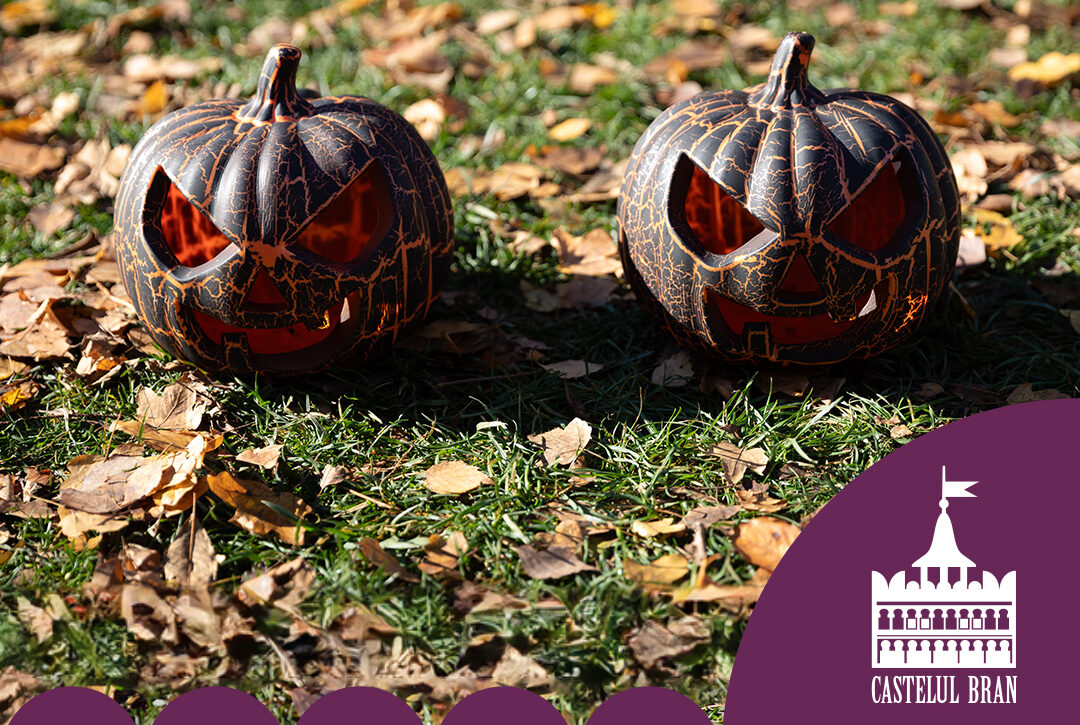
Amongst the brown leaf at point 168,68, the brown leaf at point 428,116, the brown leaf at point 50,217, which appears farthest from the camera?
the brown leaf at point 168,68

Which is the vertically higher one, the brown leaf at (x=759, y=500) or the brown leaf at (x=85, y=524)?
the brown leaf at (x=85, y=524)

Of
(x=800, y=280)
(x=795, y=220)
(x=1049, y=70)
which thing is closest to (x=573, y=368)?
(x=800, y=280)

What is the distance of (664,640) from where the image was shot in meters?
2.58

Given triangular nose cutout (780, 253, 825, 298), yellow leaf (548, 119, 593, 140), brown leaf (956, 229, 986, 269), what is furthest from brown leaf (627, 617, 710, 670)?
yellow leaf (548, 119, 593, 140)

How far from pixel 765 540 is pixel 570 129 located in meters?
2.85

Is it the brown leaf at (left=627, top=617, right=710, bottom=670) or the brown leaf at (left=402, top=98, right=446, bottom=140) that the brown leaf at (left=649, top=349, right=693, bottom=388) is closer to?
the brown leaf at (left=627, top=617, right=710, bottom=670)

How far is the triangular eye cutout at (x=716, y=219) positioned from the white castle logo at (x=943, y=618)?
1364mm

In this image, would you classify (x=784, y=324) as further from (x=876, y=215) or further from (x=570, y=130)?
(x=570, y=130)

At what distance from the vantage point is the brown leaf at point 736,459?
3064 mm

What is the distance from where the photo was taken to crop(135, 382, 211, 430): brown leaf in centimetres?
330

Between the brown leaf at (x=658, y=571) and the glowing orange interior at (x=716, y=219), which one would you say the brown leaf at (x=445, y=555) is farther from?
the glowing orange interior at (x=716, y=219)

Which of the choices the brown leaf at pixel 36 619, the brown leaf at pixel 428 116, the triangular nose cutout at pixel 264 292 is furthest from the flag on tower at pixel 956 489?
the brown leaf at pixel 428 116

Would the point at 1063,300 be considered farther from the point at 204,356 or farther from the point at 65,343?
the point at 65,343

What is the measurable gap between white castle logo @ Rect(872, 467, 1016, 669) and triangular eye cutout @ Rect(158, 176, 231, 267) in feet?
7.76
